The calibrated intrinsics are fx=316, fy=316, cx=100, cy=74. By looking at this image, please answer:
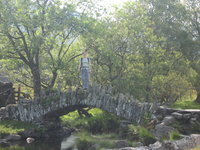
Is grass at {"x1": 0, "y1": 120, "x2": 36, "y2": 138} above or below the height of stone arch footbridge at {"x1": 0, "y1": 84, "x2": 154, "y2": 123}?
below

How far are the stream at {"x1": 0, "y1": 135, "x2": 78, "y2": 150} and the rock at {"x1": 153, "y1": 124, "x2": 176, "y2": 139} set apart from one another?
5.58 m

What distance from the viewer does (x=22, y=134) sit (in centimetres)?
2220

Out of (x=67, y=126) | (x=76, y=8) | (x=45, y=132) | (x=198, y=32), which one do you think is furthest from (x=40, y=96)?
(x=198, y=32)

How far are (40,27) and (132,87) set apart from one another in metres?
9.34

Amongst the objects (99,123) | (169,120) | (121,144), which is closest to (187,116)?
(169,120)

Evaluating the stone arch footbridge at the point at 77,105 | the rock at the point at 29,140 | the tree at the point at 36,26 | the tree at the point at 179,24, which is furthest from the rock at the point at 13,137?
the tree at the point at 179,24

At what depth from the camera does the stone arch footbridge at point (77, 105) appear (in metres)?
18.8

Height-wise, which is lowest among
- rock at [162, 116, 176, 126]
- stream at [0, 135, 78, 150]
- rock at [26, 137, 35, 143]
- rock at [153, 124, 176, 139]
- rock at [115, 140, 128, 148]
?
stream at [0, 135, 78, 150]

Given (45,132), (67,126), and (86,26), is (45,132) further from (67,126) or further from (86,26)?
(86,26)

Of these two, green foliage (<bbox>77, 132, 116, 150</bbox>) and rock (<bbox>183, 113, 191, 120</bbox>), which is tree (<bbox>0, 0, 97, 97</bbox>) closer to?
green foliage (<bbox>77, 132, 116, 150</bbox>)

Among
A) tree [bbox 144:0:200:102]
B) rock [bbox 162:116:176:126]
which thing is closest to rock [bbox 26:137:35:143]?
rock [bbox 162:116:176:126]

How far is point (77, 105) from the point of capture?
22.3 metres

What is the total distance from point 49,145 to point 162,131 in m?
7.93

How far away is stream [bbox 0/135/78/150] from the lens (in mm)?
18781
